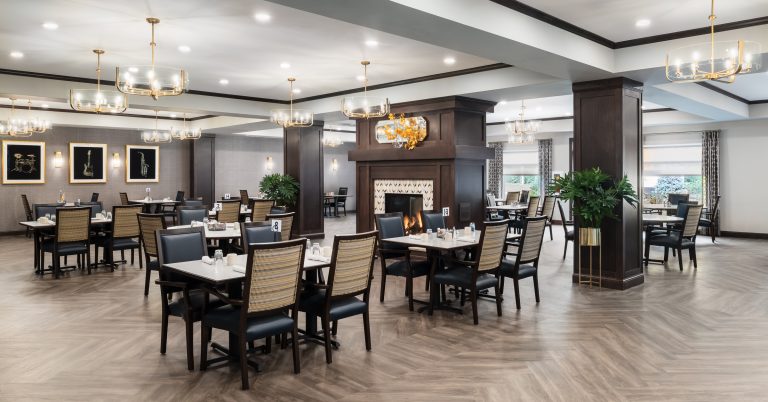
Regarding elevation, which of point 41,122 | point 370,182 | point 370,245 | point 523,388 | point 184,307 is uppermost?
point 41,122

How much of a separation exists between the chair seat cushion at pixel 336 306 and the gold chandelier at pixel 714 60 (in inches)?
130

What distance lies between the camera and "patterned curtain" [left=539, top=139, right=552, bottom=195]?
1572cm

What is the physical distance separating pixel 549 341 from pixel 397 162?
5.33m

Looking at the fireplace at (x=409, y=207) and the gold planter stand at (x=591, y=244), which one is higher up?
the fireplace at (x=409, y=207)

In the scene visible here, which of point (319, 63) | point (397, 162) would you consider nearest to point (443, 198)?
point (397, 162)

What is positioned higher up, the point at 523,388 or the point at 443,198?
the point at 443,198

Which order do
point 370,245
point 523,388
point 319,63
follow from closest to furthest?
point 523,388, point 370,245, point 319,63

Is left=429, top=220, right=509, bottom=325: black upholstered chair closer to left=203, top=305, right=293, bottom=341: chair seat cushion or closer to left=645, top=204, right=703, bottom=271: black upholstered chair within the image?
left=203, top=305, right=293, bottom=341: chair seat cushion

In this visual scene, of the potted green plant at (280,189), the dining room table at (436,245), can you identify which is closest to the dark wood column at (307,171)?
the potted green plant at (280,189)

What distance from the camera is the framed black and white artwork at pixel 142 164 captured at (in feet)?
49.3

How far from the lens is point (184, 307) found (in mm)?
4039

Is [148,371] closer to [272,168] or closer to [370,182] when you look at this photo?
[370,182]

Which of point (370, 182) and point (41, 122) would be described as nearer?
point (370, 182)

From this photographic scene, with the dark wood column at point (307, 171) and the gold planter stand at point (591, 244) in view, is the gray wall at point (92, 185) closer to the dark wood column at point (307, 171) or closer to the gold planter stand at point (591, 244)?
the dark wood column at point (307, 171)
